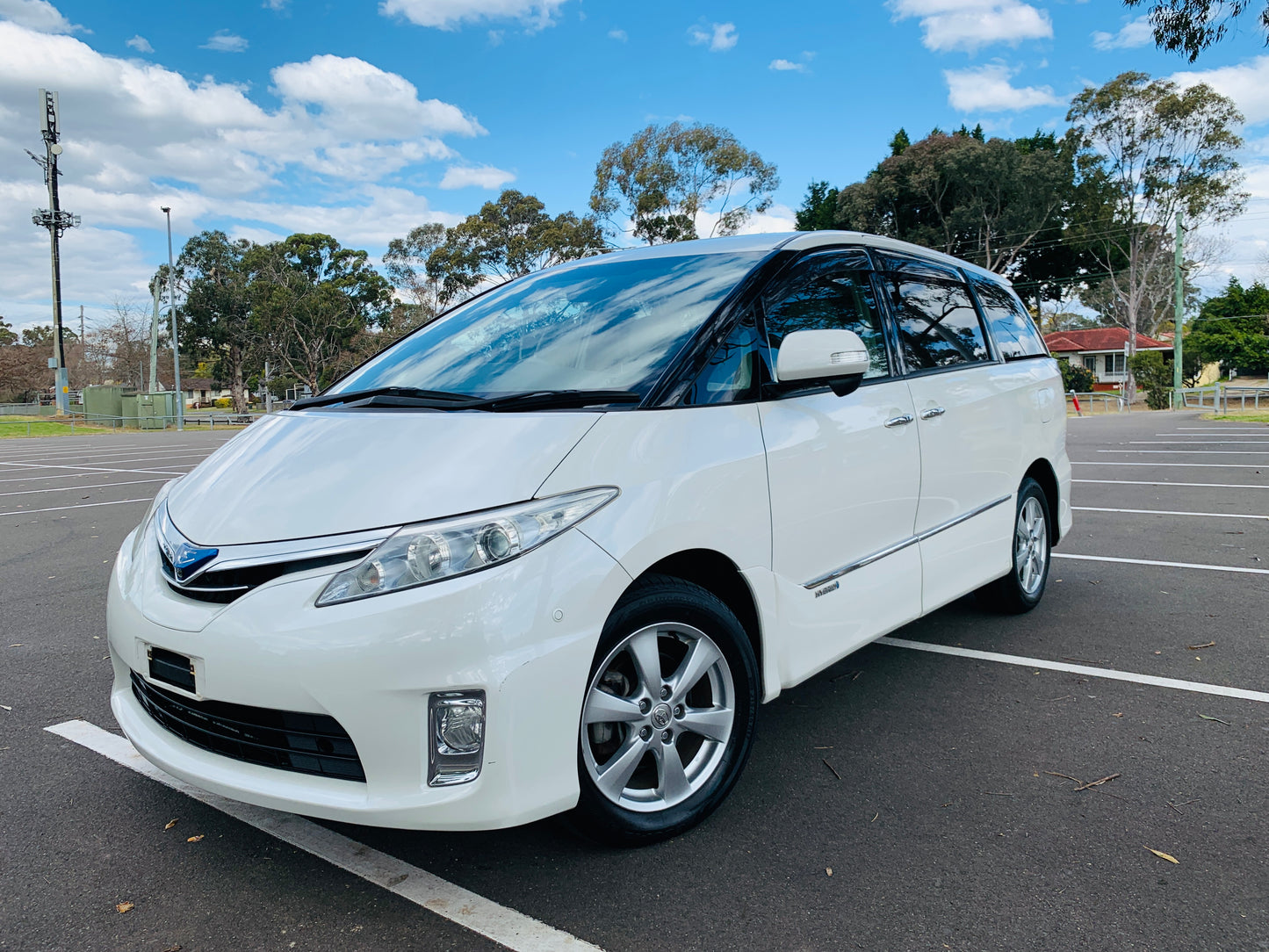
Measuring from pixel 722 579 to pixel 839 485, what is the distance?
635mm

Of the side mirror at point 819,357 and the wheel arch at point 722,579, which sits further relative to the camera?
the side mirror at point 819,357

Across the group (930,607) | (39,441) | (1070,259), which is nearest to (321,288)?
(39,441)

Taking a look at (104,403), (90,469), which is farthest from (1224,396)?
(104,403)

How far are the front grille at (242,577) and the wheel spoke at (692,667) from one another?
0.95 m

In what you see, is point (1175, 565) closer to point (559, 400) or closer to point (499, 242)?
point (559, 400)

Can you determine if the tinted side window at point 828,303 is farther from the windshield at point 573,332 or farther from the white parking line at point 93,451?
the white parking line at point 93,451

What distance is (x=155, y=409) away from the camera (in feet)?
115

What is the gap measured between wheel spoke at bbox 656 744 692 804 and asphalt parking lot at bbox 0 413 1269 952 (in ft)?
0.45

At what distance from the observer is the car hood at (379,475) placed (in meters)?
2.22

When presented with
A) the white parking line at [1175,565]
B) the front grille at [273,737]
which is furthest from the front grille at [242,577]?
the white parking line at [1175,565]

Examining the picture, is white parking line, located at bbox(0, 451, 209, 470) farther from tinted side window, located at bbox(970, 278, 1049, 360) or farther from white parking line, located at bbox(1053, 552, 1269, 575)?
tinted side window, located at bbox(970, 278, 1049, 360)

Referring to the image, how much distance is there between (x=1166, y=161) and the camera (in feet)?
137

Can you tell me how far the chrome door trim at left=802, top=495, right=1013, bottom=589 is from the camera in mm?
3010

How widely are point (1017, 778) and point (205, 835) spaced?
2535 millimetres
